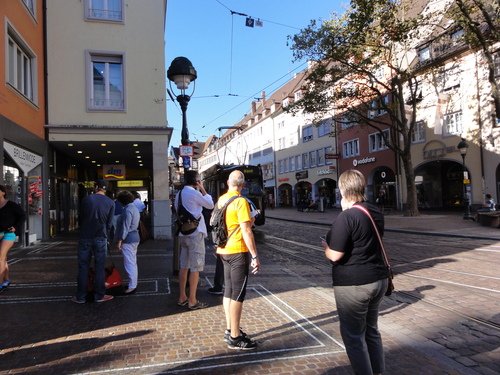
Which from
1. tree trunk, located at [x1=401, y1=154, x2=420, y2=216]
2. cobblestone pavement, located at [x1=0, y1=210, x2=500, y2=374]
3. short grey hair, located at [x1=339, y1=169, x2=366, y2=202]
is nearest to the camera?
A: short grey hair, located at [x1=339, y1=169, x2=366, y2=202]

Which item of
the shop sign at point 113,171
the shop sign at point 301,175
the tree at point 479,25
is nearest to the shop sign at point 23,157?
the shop sign at point 113,171

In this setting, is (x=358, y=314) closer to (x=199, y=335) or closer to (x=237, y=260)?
(x=237, y=260)

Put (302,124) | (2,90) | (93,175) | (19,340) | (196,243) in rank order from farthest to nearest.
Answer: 1. (302,124)
2. (93,175)
3. (2,90)
4. (196,243)
5. (19,340)

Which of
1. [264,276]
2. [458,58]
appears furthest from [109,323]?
[458,58]

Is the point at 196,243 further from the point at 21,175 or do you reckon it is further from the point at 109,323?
the point at 21,175

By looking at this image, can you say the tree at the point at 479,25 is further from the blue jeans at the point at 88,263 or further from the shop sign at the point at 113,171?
the shop sign at the point at 113,171

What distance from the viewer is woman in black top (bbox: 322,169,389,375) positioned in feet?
8.79

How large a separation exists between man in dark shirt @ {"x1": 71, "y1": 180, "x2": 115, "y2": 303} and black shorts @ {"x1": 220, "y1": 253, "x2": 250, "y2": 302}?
8.42 ft

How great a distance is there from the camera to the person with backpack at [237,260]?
3.70 meters

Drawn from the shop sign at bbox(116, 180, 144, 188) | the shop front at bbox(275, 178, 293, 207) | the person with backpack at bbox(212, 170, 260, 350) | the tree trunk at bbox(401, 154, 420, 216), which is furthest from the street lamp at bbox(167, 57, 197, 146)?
the shop front at bbox(275, 178, 293, 207)

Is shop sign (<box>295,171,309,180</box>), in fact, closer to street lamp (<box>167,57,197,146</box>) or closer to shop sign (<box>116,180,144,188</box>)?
shop sign (<box>116,180,144,188</box>)

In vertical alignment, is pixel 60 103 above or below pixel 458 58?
below

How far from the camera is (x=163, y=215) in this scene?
44.8 feet

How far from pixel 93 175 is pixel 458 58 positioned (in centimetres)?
2474
